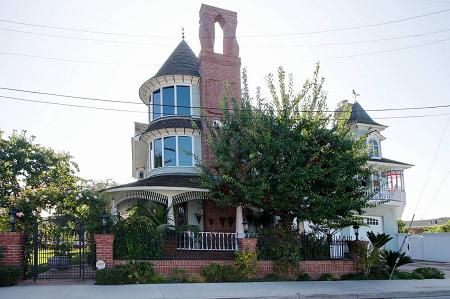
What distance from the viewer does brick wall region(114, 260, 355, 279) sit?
13.9 meters

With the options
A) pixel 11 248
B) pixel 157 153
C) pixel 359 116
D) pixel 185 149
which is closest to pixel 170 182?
pixel 185 149

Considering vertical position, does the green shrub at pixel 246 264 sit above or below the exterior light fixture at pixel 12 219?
below

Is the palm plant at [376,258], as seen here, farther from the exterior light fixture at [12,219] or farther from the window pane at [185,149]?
the exterior light fixture at [12,219]

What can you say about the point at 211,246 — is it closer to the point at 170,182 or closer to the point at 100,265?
the point at 170,182

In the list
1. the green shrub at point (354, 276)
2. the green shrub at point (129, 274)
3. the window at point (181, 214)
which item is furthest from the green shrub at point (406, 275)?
the window at point (181, 214)

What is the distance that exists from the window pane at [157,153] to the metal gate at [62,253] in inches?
314

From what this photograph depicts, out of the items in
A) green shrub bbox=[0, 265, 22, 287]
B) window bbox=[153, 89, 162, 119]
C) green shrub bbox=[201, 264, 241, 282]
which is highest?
window bbox=[153, 89, 162, 119]

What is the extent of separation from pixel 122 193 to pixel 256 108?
24.1 ft

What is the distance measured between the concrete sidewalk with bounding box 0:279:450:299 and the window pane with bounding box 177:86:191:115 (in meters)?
11.3

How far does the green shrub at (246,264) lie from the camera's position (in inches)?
555

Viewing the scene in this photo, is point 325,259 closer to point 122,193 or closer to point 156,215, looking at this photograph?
point 156,215

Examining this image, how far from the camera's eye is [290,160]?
1485 centimetres

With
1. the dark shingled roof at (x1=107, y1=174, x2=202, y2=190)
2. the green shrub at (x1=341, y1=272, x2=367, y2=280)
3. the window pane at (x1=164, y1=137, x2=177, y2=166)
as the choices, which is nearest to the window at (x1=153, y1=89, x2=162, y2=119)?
the window pane at (x1=164, y1=137, x2=177, y2=166)

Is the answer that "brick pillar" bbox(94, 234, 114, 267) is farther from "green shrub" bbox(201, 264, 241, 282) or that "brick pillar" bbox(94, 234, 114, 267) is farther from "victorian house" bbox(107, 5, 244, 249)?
"victorian house" bbox(107, 5, 244, 249)
